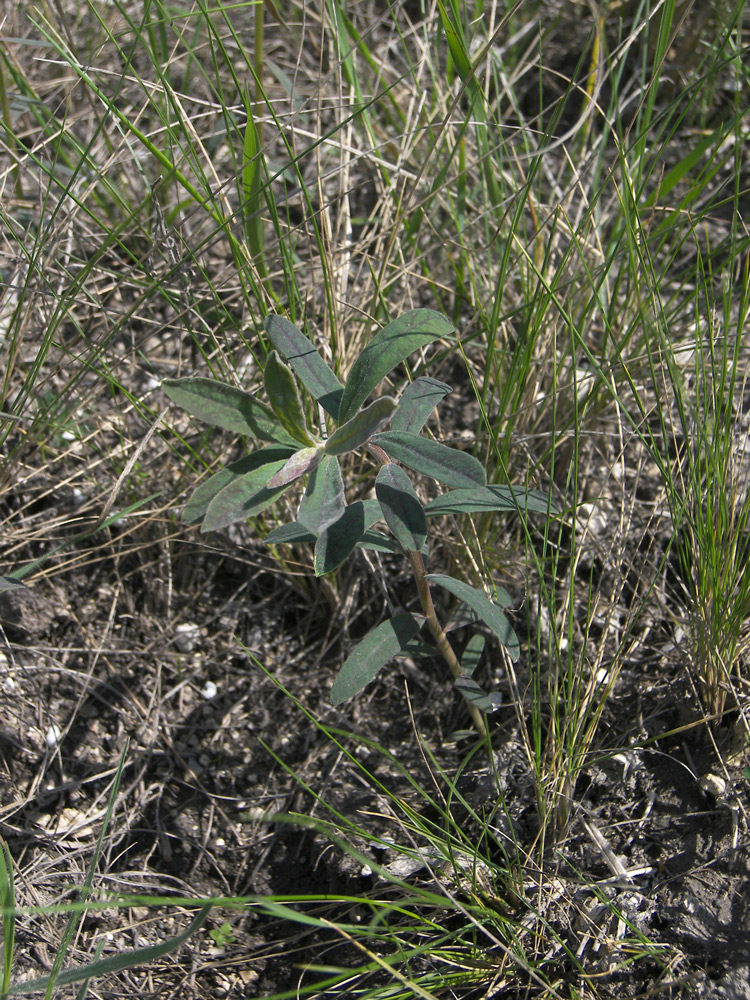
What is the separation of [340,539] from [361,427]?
0.19 m

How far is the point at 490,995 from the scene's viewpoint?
121cm

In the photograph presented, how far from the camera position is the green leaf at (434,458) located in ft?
3.52

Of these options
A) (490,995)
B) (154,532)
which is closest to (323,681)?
(154,532)

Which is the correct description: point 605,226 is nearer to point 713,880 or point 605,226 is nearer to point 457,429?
point 457,429

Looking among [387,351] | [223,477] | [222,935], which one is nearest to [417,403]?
[387,351]

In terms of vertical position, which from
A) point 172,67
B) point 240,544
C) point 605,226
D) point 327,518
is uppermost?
point 172,67

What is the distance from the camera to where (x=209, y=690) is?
171 cm


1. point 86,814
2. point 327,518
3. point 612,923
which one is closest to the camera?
point 327,518

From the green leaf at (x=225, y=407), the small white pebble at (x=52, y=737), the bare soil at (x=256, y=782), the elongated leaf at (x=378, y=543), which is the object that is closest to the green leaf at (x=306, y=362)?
the green leaf at (x=225, y=407)

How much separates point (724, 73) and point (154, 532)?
7.09ft

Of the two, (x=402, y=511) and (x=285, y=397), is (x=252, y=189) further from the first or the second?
(x=402, y=511)

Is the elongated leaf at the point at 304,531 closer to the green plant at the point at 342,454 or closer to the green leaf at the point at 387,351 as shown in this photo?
the green plant at the point at 342,454

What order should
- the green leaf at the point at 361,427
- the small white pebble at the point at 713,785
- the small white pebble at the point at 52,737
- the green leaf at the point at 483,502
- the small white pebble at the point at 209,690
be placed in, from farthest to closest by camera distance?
1. the small white pebble at the point at 209,690
2. the small white pebble at the point at 52,737
3. the small white pebble at the point at 713,785
4. the green leaf at the point at 483,502
5. the green leaf at the point at 361,427

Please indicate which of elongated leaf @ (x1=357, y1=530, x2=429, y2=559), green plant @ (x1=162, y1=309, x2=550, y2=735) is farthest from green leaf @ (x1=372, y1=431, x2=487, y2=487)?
elongated leaf @ (x1=357, y1=530, x2=429, y2=559)
